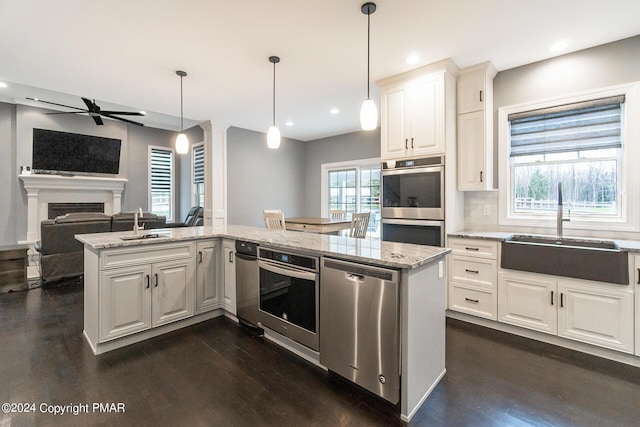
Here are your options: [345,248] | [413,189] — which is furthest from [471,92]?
[345,248]

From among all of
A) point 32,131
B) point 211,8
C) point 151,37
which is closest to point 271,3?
point 211,8

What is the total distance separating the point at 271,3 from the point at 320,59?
951 millimetres

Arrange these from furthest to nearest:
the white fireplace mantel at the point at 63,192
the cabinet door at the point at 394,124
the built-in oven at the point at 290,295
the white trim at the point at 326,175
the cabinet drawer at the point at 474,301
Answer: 1. the white trim at the point at 326,175
2. the white fireplace mantel at the point at 63,192
3. the cabinet door at the point at 394,124
4. the cabinet drawer at the point at 474,301
5. the built-in oven at the point at 290,295

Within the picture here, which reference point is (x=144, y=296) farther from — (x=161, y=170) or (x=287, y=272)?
(x=161, y=170)

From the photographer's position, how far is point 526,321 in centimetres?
271

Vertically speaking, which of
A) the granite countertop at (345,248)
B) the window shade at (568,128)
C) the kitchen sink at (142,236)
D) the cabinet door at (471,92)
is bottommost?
the granite countertop at (345,248)

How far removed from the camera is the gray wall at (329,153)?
6.00 metres

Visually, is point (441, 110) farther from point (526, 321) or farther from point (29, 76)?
point (29, 76)

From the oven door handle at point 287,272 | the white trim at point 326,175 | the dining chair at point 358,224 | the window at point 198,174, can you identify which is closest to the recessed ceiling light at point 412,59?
the dining chair at point 358,224

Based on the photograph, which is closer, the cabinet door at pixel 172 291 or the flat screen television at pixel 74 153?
the cabinet door at pixel 172 291

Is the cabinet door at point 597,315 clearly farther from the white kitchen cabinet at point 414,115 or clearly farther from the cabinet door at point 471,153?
the white kitchen cabinet at point 414,115

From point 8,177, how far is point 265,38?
591 cm

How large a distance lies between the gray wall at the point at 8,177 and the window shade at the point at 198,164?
3077 mm

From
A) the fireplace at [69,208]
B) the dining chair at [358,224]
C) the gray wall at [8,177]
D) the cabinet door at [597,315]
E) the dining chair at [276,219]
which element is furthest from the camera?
the fireplace at [69,208]
